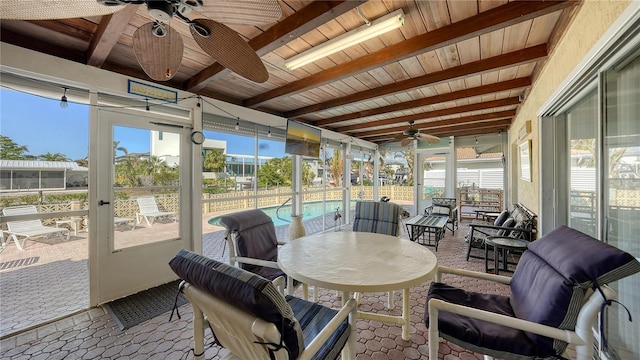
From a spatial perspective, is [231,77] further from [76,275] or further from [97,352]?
[76,275]

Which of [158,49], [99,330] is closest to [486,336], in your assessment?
[158,49]

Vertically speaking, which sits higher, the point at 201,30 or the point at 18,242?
the point at 201,30

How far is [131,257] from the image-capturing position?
2721 mm

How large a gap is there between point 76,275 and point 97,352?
198 cm

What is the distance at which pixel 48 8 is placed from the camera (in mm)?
1030

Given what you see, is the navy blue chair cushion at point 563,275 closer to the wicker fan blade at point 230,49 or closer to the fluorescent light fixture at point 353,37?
the fluorescent light fixture at point 353,37

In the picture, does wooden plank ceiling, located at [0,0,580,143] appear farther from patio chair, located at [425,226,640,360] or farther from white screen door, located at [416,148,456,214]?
white screen door, located at [416,148,456,214]

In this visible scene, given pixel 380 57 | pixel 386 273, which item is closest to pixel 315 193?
pixel 380 57

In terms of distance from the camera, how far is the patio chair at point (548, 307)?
103 cm

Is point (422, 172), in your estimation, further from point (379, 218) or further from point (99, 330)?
point (99, 330)

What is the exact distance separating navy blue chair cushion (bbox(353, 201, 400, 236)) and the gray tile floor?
713 millimetres

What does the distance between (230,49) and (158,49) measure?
0.50 metres

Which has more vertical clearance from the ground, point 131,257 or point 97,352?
point 131,257

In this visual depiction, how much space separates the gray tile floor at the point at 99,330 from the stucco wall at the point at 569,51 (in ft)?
5.92
